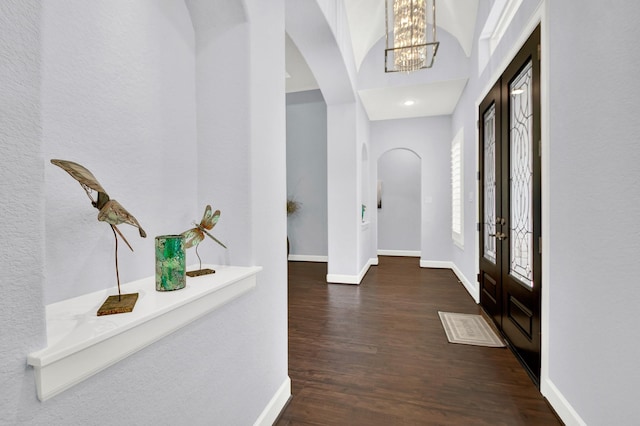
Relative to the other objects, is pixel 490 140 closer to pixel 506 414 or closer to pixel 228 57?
pixel 506 414

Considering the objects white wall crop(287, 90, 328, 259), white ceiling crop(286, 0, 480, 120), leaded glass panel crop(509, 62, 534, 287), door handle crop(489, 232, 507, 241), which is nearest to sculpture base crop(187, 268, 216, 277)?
leaded glass panel crop(509, 62, 534, 287)

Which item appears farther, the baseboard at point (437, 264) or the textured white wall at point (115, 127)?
the baseboard at point (437, 264)

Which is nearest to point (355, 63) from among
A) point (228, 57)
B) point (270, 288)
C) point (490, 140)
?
point (490, 140)

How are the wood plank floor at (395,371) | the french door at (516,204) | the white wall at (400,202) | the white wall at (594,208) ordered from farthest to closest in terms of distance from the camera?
the white wall at (400,202), the french door at (516,204), the wood plank floor at (395,371), the white wall at (594,208)

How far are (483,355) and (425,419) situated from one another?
98cm

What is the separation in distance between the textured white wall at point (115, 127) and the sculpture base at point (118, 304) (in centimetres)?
14

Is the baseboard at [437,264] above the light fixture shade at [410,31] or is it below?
below

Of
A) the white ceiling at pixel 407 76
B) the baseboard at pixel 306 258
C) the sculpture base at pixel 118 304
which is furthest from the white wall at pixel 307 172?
the sculpture base at pixel 118 304

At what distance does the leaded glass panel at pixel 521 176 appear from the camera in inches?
84.7

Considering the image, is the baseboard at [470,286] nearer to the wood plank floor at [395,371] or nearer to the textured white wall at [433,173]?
the wood plank floor at [395,371]

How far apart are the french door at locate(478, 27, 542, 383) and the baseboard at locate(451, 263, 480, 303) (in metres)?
0.40

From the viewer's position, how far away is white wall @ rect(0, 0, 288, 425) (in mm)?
596

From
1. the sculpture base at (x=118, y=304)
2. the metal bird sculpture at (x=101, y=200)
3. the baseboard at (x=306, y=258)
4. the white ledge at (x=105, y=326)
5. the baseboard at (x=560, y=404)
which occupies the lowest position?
the baseboard at (x=560, y=404)

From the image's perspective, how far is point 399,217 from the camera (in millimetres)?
7340
